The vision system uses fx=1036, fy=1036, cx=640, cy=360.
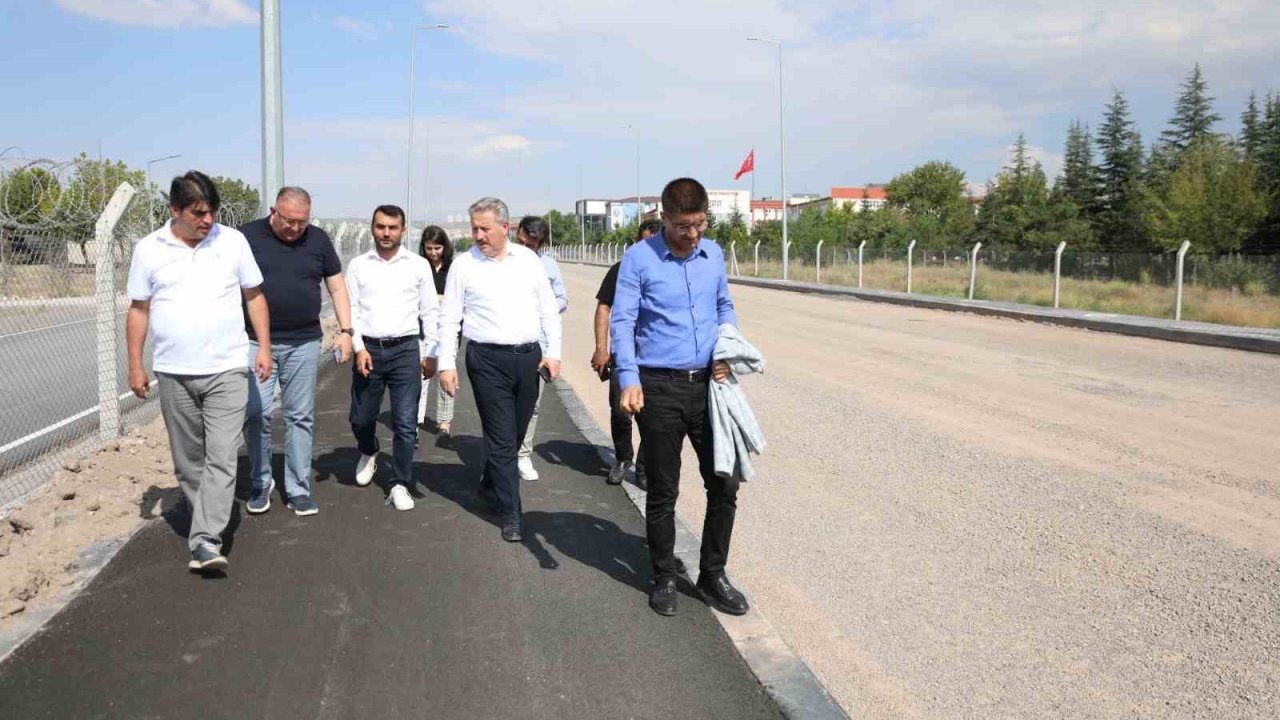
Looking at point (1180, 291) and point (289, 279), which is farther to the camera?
point (1180, 291)

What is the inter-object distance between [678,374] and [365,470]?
10.8 feet

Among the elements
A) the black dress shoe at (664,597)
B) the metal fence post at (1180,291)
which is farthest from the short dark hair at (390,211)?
the metal fence post at (1180,291)

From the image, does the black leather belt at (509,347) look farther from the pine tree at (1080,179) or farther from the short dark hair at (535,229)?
the pine tree at (1080,179)

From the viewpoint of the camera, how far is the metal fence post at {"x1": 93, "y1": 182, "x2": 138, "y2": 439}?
724 centimetres

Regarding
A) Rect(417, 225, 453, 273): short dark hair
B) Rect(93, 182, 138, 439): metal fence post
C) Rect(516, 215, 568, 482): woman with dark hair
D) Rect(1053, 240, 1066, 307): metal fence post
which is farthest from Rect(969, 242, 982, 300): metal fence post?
Rect(93, 182, 138, 439): metal fence post

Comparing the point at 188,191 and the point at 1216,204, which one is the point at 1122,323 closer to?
the point at 188,191

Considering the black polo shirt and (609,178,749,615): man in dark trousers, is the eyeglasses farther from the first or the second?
the black polo shirt

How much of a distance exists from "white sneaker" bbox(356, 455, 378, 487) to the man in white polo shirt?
1644 mm

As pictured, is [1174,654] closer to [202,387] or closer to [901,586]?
[901,586]

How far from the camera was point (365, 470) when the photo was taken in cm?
700

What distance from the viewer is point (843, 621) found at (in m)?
4.43

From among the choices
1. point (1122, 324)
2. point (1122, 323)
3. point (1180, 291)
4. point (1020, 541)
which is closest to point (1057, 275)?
point (1180, 291)

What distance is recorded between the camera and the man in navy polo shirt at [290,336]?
600cm

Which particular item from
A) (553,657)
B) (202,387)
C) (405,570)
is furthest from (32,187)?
(553,657)
